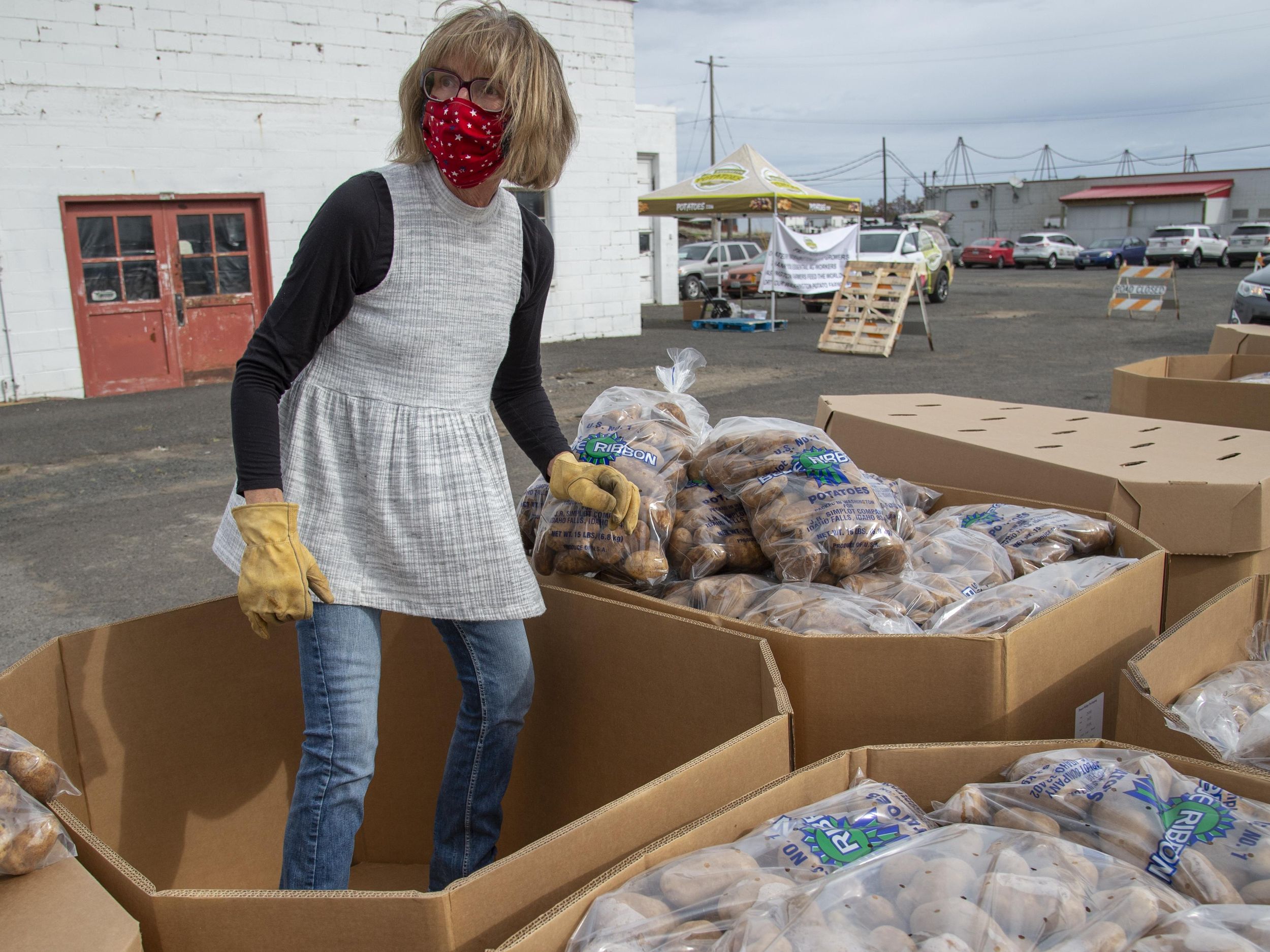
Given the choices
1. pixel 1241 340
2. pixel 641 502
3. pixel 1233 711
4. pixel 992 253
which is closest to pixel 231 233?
pixel 1241 340

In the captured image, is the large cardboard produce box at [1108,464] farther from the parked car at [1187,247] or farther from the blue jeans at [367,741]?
the parked car at [1187,247]

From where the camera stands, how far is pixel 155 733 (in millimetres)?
2225

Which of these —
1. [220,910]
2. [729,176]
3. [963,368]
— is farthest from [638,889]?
[729,176]

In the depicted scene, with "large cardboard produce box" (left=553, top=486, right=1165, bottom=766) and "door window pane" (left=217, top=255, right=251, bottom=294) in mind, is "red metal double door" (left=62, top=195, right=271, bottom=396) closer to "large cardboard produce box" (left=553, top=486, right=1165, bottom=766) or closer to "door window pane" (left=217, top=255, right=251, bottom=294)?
"door window pane" (left=217, top=255, right=251, bottom=294)

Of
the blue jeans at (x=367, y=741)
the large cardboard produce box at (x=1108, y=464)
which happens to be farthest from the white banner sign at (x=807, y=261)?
the blue jeans at (x=367, y=741)

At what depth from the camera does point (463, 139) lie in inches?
74.2

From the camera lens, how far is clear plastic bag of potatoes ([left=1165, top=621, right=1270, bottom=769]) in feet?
6.09

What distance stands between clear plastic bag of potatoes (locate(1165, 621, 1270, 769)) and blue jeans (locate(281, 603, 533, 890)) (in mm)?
1225

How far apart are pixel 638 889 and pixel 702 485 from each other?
4.82 ft

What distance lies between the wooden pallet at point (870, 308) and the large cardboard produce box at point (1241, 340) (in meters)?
8.43

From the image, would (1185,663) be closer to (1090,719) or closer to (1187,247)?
(1090,719)

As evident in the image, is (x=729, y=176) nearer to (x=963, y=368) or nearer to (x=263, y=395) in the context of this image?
(x=963, y=368)

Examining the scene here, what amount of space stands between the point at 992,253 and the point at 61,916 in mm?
40306

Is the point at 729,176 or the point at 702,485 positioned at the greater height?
the point at 729,176
